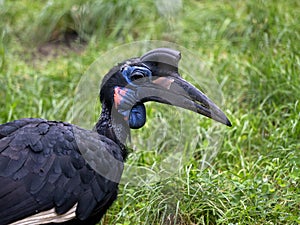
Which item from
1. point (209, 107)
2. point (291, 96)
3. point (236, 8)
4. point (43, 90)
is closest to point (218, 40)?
point (236, 8)

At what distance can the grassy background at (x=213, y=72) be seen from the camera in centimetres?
470

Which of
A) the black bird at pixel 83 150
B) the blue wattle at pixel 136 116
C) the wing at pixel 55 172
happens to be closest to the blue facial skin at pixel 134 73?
the black bird at pixel 83 150

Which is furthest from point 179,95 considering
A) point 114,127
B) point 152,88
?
point 114,127

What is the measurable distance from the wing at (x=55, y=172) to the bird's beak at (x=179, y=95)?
0.41 m

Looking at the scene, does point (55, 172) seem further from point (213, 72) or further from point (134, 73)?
point (213, 72)

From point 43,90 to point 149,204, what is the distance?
1.94 meters

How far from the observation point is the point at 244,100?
6.06m

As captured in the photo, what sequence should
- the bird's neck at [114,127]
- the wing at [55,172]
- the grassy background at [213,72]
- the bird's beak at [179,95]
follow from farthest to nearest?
the grassy background at [213,72] → the bird's neck at [114,127] → the bird's beak at [179,95] → the wing at [55,172]

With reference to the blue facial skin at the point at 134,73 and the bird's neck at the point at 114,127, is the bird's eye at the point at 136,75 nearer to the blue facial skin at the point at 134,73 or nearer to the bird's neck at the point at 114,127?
the blue facial skin at the point at 134,73

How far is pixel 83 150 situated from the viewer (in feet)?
13.6

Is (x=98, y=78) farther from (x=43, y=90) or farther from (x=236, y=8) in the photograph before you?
(x=236, y=8)

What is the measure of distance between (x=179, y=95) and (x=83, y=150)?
0.69 metres

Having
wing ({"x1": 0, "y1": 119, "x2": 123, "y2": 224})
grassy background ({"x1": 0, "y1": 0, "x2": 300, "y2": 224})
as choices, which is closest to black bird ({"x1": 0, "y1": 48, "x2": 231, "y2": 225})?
wing ({"x1": 0, "y1": 119, "x2": 123, "y2": 224})

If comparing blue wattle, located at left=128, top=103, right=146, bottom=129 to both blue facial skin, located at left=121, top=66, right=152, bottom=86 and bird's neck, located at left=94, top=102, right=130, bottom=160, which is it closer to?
bird's neck, located at left=94, top=102, right=130, bottom=160
